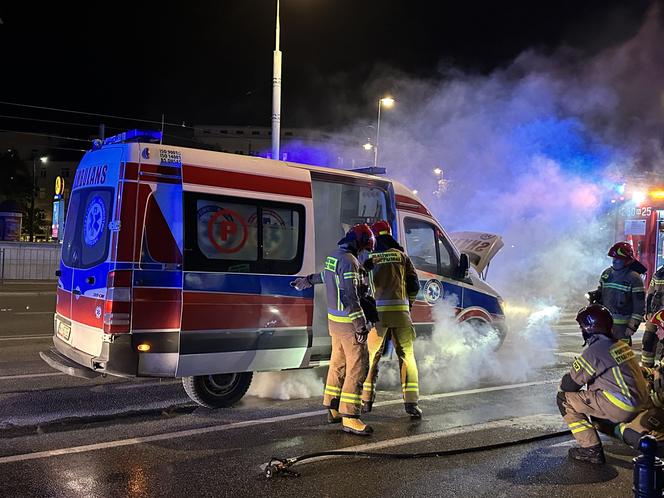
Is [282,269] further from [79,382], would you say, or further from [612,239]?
[612,239]

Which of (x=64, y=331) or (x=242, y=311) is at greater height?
(x=242, y=311)

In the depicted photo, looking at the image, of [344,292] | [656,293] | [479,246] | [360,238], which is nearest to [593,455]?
[344,292]

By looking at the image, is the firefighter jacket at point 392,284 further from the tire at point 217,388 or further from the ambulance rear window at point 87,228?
the ambulance rear window at point 87,228

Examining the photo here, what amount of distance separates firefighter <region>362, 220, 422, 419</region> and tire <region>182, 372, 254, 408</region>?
52.4 inches

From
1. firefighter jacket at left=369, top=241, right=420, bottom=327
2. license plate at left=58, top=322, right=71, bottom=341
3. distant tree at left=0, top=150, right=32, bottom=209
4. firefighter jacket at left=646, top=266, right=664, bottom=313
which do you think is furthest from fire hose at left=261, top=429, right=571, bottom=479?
distant tree at left=0, top=150, right=32, bottom=209

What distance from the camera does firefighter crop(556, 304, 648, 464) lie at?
461cm

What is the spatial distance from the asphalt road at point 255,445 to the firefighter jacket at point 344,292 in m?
1.01

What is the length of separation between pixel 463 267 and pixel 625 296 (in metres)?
2.01

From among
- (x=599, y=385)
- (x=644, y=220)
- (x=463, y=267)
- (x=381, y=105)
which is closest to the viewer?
(x=599, y=385)

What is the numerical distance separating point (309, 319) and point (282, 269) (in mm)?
649

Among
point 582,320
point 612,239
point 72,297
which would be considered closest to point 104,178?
point 72,297

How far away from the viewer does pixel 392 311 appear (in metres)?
6.09

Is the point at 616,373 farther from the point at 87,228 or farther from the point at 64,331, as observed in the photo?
the point at 64,331

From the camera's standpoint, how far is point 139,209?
213 inches
